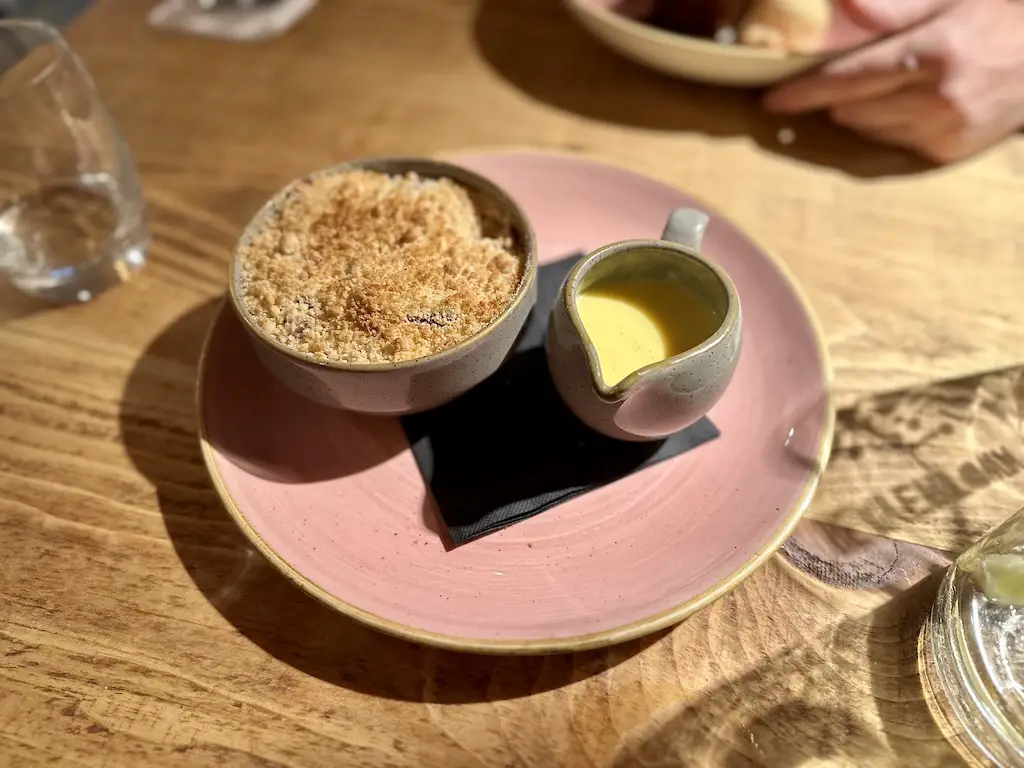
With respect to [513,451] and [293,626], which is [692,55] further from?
[293,626]

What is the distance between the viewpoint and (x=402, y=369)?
67cm

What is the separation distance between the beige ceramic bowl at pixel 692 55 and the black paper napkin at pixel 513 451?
0.58 m

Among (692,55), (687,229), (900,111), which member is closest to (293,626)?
(687,229)

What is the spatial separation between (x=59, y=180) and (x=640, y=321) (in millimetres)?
802

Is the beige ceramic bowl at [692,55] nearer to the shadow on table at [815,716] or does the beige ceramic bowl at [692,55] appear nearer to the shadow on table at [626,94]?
the shadow on table at [626,94]

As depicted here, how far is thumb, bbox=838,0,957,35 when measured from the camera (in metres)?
1.10

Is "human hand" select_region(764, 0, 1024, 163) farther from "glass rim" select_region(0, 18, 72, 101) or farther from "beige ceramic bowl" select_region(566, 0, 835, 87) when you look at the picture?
"glass rim" select_region(0, 18, 72, 101)

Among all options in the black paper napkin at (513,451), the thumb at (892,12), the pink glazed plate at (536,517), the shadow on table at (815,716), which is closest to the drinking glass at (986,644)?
the shadow on table at (815,716)

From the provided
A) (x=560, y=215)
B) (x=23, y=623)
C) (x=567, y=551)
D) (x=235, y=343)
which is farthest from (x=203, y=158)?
(x=567, y=551)

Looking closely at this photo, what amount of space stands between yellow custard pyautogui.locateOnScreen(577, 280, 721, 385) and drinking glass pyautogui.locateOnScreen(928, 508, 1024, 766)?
12.2 inches

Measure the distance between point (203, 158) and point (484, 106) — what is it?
0.44 meters

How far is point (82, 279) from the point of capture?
0.95m

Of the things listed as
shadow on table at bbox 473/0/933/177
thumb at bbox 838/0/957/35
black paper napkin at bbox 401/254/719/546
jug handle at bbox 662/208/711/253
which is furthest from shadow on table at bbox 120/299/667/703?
thumb at bbox 838/0/957/35

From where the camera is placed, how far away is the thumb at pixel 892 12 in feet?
3.62
